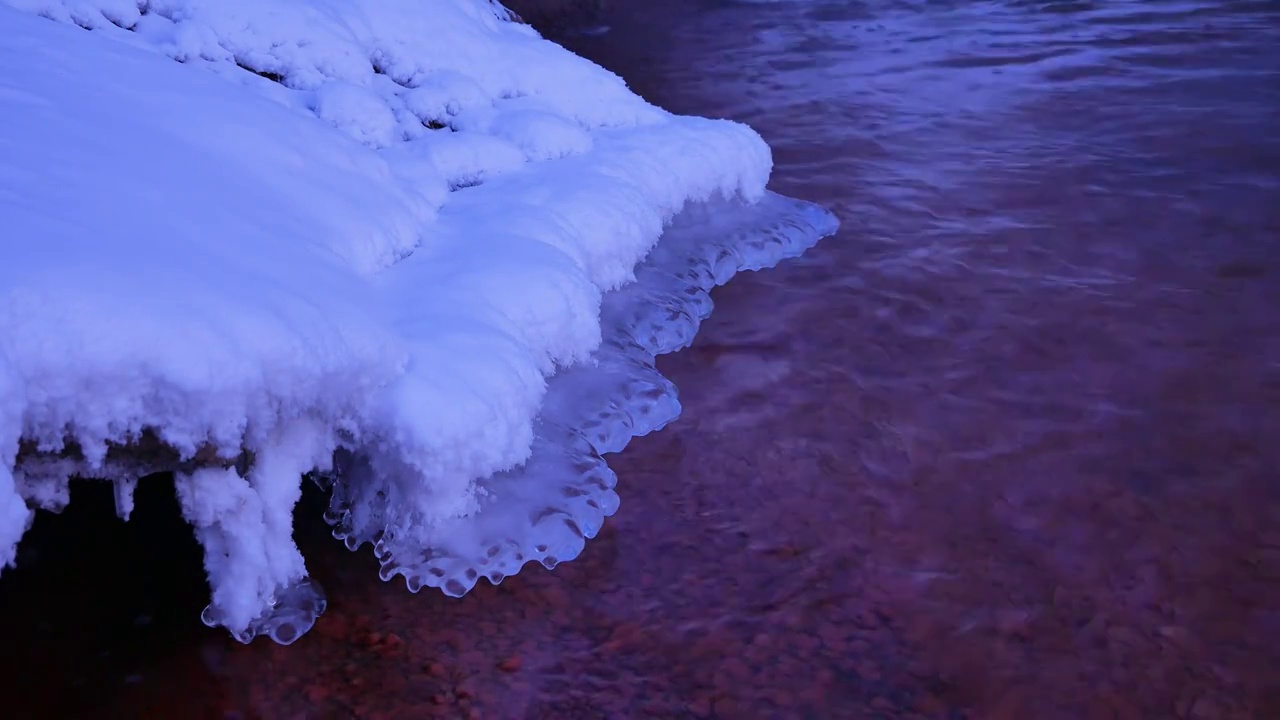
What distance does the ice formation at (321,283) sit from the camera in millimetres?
1677

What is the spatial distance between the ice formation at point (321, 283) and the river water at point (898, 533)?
172 mm

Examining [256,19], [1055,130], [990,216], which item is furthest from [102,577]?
[1055,130]

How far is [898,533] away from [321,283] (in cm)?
150

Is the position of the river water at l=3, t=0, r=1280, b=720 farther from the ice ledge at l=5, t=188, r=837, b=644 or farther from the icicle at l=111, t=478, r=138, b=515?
the icicle at l=111, t=478, r=138, b=515

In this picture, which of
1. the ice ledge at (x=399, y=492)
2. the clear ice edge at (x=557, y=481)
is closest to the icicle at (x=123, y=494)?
the ice ledge at (x=399, y=492)

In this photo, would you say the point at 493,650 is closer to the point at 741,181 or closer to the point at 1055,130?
the point at 741,181

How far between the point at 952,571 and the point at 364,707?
134 cm

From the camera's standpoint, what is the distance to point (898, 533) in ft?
7.91

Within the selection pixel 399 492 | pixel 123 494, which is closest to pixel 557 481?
pixel 399 492

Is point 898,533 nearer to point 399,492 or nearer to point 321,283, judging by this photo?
point 399,492

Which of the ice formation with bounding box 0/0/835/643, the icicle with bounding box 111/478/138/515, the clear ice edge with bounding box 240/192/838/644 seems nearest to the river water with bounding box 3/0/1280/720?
the clear ice edge with bounding box 240/192/838/644

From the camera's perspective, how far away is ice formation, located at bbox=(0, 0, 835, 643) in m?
1.68

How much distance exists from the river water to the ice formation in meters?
0.17

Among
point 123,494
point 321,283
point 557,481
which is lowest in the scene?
point 557,481
